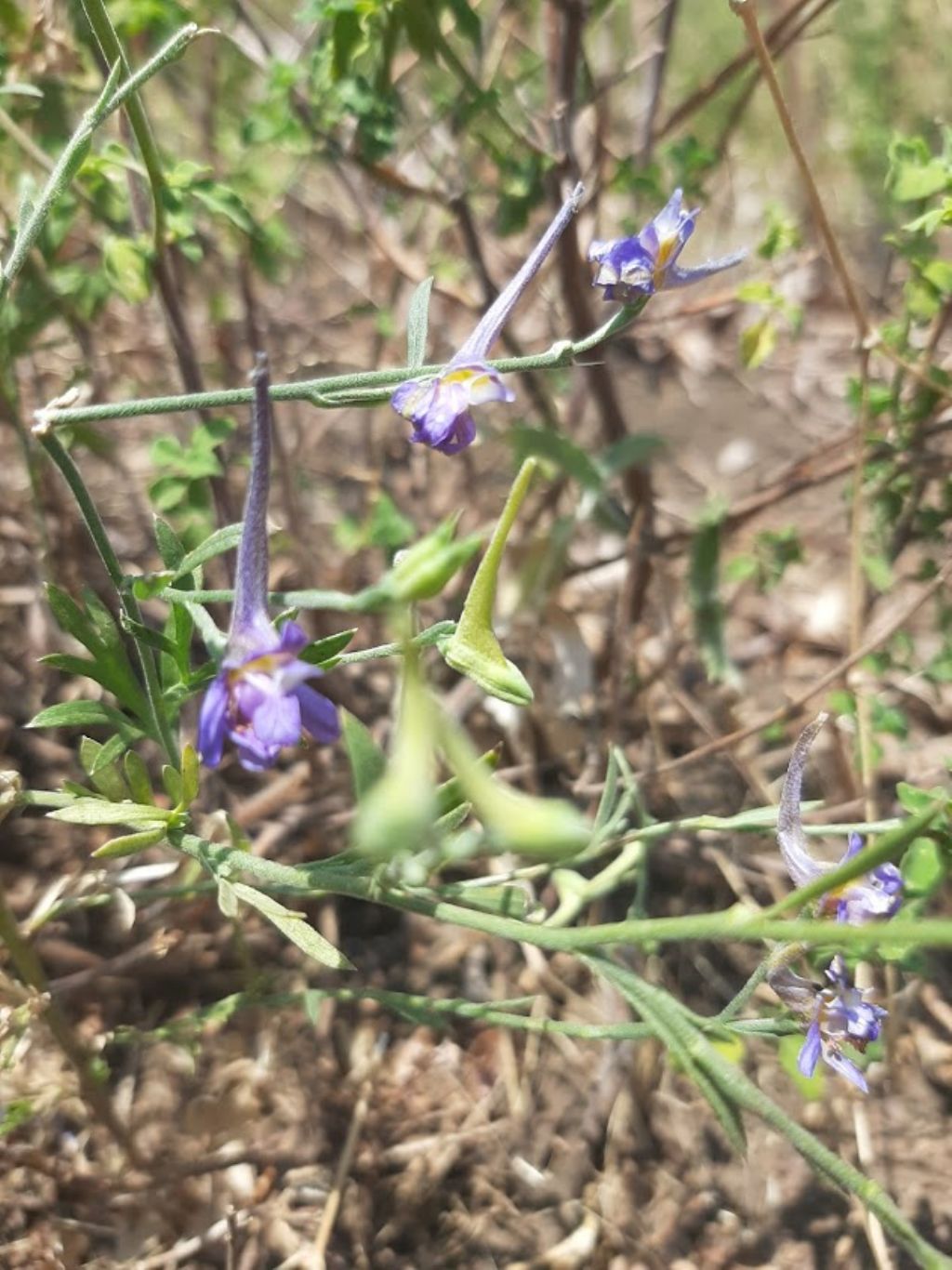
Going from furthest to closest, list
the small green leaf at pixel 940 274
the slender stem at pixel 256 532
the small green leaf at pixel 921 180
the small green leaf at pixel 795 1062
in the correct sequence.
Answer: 1. the small green leaf at pixel 940 274
2. the small green leaf at pixel 921 180
3. the small green leaf at pixel 795 1062
4. the slender stem at pixel 256 532

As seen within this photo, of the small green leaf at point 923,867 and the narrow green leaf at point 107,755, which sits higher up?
the narrow green leaf at point 107,755

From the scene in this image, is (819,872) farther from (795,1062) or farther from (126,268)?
(126,268)

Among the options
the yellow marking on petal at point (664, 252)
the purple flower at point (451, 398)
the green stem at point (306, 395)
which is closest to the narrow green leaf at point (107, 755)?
the green stem at point (306, 395)

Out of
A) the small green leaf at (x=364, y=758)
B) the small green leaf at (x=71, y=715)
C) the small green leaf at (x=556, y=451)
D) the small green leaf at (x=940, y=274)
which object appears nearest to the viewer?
the small green leaf at (x=364, y=758)

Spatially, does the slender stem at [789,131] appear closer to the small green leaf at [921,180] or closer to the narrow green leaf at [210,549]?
the small green leaf at [921,180]

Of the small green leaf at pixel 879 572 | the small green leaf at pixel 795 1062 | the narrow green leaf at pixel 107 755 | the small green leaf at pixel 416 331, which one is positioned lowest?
the small green leaf at pixel 795 1062

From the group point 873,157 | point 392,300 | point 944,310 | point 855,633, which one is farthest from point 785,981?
point 873,157
